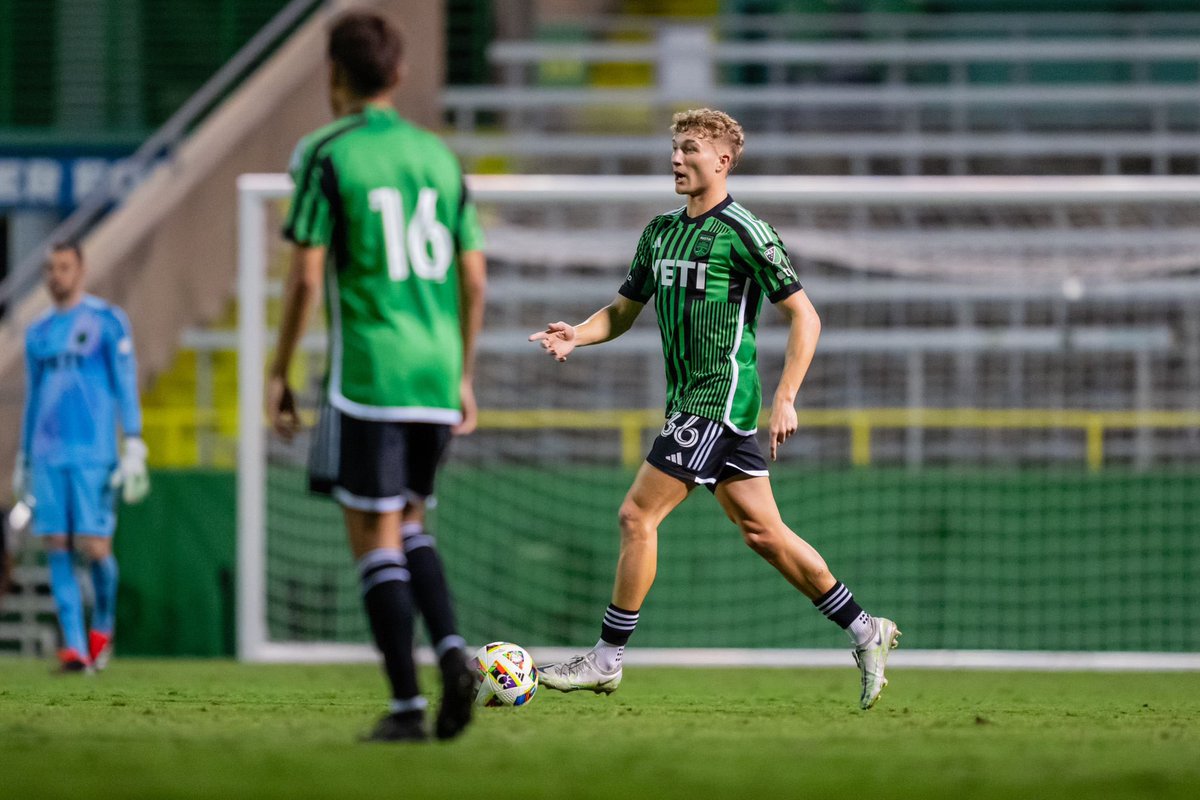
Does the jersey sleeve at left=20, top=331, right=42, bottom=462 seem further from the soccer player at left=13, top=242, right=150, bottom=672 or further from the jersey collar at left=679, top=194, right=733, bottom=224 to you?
the jersey collar at left=679, top=194, right=733, bottom=224

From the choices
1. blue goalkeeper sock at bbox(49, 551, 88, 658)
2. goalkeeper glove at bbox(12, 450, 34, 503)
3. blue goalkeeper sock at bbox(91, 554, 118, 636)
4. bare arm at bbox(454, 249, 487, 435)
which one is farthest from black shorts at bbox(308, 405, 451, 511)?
goalkeeper glove at bbox(12, 450, 34, 503)

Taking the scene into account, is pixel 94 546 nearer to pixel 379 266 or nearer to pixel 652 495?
pixel 652 495

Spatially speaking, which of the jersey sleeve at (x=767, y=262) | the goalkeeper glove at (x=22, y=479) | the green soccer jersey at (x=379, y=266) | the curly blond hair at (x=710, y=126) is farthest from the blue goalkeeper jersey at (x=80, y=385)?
the green soccer jersey at (x=379, y=266)

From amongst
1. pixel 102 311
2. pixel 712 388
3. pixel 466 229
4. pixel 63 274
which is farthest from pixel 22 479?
pixel 466 229

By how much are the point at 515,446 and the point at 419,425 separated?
678 centimetres

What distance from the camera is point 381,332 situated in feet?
15.2

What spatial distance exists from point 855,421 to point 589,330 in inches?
224

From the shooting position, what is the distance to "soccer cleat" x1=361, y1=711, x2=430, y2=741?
4598 millimetres

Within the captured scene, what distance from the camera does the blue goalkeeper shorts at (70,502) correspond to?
8805 millimetres

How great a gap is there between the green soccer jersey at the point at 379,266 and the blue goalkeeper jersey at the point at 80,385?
4.38 metres

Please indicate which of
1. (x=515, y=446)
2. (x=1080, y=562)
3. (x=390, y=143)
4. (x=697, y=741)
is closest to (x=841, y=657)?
(x=1080, y=562)

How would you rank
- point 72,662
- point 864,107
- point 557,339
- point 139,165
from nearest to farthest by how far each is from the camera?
point 557,339 < point 72,662 < point 139,165 < point 864,107

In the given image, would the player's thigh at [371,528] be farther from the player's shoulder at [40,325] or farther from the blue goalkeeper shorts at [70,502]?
the player's shoulder at [40,325]

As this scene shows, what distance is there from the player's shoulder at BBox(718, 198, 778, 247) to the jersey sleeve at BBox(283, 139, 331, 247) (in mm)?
1946
